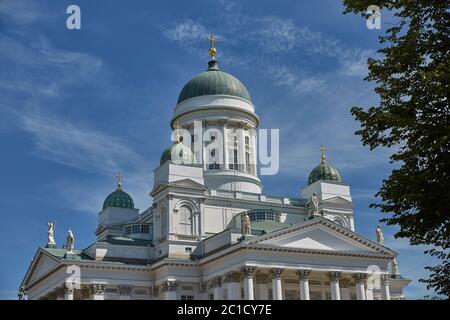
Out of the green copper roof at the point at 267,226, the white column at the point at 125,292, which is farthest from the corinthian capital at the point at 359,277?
the white column at the point at 125,292

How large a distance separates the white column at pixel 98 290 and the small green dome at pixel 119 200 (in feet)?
53.2

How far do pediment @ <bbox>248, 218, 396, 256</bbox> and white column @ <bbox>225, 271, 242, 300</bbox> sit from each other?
3.65 meters

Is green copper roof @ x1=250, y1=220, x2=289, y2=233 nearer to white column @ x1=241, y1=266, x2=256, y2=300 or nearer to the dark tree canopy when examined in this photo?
white column @ x1=241, y1=266, x2=256, y2=300

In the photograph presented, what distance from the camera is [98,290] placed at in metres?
58.8

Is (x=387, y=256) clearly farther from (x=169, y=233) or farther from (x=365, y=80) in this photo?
A: (x=365, y=80)

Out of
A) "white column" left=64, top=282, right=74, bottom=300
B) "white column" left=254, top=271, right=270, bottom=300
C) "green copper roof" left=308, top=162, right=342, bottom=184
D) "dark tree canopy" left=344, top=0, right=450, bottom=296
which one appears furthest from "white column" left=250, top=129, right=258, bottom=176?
"dark tree canopy" left=344, top=0, right=450, bottom=296

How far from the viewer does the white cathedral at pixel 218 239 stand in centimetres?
5688

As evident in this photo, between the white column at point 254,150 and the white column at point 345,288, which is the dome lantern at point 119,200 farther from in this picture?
the white column at point 345,288

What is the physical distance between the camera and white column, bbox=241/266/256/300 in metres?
53.7

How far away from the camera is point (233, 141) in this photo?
242ft

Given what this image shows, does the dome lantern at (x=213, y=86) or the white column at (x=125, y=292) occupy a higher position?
the dome lantern at (x=213, y=86)

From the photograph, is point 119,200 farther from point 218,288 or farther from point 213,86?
point 218,288

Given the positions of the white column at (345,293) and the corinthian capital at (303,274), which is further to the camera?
the white column at (345,293)

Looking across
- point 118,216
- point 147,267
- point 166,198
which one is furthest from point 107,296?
point 118,216
